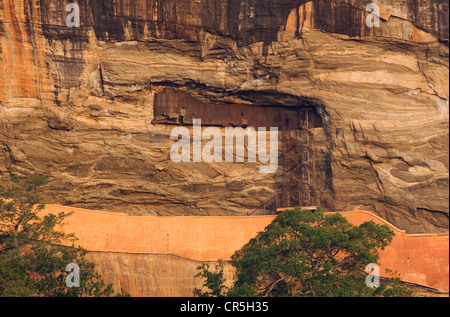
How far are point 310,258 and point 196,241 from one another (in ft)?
12.9

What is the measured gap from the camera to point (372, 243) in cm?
2545

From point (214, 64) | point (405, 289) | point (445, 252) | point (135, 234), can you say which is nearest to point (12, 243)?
point (135, 234)

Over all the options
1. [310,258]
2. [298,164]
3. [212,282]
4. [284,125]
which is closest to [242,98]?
[284,125]

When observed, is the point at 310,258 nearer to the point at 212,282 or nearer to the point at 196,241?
the point at 212,282

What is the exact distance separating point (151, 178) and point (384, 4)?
9592mm

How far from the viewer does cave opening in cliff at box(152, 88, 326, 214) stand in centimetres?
3036

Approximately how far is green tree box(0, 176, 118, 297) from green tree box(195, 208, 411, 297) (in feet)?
11.6

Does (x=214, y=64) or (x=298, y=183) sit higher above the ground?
(x=214, y=64)

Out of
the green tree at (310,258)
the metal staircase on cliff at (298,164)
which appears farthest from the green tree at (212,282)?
the metal staircase on cliff at (298,164)

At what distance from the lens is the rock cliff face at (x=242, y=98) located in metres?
28.9

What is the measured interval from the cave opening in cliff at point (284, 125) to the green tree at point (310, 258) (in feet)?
12.5

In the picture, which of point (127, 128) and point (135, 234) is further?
point (127, 128)
